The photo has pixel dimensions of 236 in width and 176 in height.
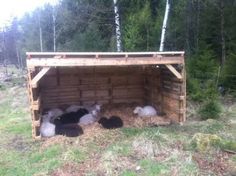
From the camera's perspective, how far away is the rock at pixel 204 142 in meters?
6.57

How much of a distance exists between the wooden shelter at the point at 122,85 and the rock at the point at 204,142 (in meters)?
1.81

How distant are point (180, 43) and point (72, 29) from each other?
21.2 feet

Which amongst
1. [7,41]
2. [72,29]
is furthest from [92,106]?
[7,41]

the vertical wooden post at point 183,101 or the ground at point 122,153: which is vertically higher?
the vertical wooden post at point 183,101

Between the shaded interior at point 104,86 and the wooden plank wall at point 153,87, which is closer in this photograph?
the wooden plank wall at point 153,87

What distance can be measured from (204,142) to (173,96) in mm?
2451

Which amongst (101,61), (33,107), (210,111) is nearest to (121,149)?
(101,61)

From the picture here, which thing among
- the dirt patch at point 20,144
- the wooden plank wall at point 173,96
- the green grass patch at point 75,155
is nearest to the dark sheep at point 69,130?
the dirt patch at point 20,144

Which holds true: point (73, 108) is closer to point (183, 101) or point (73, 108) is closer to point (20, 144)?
point (20, 144)

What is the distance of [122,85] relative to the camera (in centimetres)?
1091

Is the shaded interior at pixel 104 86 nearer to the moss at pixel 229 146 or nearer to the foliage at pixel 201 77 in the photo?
the foliage at pixel 201 77

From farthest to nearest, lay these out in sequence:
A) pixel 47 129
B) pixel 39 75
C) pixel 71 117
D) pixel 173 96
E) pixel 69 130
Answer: pixel 71 117
pixel 173 96
pixel 69 130
pixel 47 129
pixel 39 75

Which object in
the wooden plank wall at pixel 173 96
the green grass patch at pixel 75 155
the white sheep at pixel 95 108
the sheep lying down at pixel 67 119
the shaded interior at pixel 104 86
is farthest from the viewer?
the shaded interior at pixel 104 86

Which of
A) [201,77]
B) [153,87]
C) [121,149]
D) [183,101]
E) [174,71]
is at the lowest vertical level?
[121,149]
